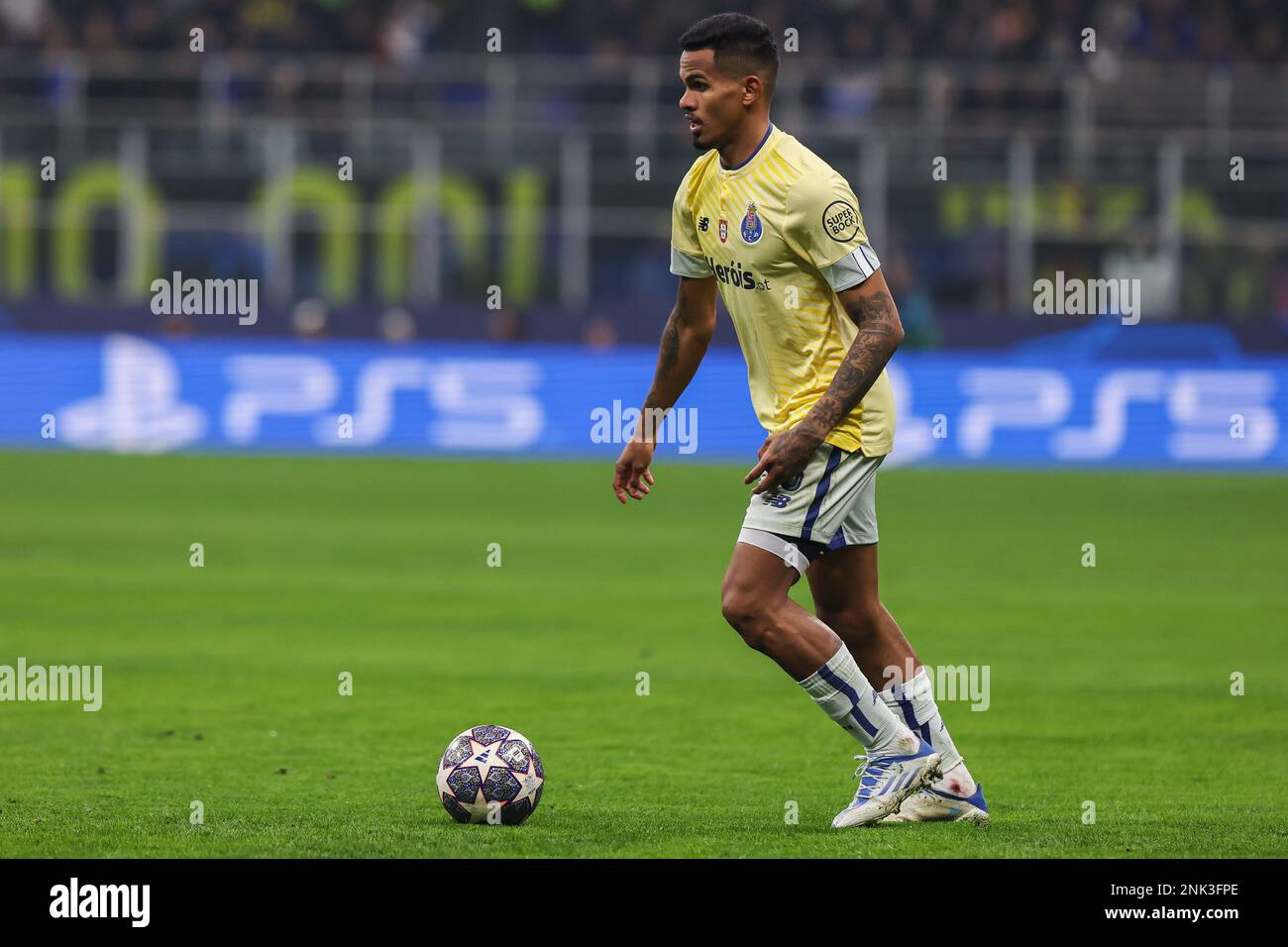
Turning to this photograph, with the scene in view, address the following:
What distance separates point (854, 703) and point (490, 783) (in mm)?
1201

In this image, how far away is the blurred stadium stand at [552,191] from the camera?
24203mm

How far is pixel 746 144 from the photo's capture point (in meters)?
6.18

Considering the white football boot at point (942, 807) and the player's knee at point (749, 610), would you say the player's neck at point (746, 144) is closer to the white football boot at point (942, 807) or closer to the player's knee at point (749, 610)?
the player's knee at point (749, 610)

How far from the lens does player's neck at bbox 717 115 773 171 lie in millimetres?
6152

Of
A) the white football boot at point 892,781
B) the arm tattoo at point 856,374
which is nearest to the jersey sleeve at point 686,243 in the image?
→ the arm tattoo at point 856,374

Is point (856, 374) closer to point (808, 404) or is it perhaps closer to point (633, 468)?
A: point (808, 404)

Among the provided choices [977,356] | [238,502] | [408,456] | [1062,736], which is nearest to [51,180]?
[408,456]

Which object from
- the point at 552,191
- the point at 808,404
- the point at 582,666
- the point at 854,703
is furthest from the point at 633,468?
the point at 552,191

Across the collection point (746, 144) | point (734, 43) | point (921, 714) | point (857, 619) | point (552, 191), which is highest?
point (552, 191)

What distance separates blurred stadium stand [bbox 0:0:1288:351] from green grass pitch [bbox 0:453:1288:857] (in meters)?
5.05

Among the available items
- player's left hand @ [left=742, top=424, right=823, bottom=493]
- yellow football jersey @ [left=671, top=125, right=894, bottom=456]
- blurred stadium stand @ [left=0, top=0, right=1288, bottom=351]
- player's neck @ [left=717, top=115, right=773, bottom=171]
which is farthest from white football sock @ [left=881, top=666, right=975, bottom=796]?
blurred stadium stand @ [left=0, top=0, right=1288, bottom=351]

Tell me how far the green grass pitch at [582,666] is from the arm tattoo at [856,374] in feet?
4.25

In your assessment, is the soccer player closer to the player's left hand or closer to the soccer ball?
the player's left hand
